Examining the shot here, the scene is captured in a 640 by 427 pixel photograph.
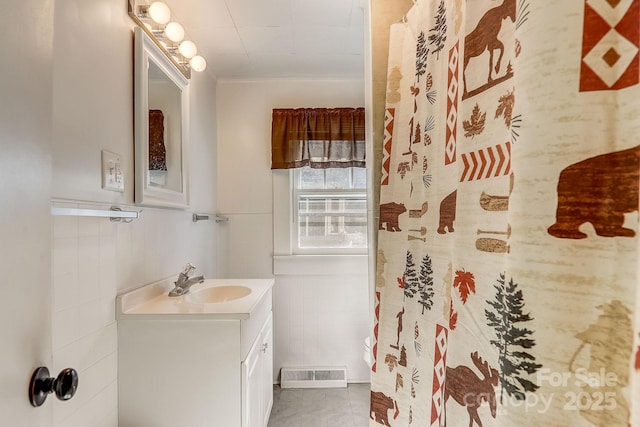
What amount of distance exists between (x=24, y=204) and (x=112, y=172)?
0.71 m

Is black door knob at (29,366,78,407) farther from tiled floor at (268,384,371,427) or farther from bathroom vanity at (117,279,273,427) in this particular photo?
tiled floor at (268,384,371,427)

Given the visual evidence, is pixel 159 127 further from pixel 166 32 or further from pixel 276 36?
pixel 276 36

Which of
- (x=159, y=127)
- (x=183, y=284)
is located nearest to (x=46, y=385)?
(x=183, y=284)

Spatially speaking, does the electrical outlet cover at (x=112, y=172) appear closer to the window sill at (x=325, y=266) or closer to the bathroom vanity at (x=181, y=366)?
the bathroom vanity at (x=181, y=366)

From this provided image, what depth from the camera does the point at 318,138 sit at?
2.51m

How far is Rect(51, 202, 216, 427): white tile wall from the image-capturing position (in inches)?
38.5

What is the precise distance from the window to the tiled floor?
1.00 m

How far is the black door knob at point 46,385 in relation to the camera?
1.94ft

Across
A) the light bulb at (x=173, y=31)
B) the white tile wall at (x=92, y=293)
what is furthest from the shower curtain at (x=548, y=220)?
the light bulb at (x=173, y=31)

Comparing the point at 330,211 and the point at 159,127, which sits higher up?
the point at 159,127

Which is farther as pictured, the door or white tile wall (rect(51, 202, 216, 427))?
white tile wall (rect(51, 202, 216, 427))

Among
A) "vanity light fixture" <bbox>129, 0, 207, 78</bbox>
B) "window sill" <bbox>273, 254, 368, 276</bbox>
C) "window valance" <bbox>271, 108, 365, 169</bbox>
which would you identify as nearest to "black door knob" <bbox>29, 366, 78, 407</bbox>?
"vanity light fixture" <bbox>129, 0, 207, 78</bbox>

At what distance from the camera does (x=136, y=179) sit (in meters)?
1.38

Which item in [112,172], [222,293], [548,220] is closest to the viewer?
[548,220]
